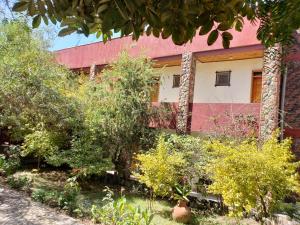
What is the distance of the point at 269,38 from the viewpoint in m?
2.83

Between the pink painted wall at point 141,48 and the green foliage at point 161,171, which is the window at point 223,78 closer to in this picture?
the pink painted wall at point 141,48

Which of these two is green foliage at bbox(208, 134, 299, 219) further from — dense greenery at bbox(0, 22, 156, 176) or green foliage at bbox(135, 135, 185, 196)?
dense greenery at bbox(0, 22, 156, 176)

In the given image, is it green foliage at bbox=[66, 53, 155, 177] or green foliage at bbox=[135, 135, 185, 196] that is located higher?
green foliage at bbox=[66, 53, 155, 177]

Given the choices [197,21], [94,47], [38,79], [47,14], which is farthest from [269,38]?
[94,47]

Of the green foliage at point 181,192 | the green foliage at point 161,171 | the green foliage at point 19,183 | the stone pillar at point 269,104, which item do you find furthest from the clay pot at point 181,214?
the green foliage at point 19,183

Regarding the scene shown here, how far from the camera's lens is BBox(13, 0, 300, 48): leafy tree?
190 cm

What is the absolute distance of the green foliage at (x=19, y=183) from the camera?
13515mm

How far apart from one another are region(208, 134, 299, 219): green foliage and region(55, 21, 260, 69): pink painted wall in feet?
11.7

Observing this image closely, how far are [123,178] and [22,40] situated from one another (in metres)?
7.89

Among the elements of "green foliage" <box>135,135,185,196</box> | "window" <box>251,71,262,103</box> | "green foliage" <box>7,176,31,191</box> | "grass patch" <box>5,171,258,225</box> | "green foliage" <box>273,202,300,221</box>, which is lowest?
"grass patch" <box>5,171,258,225</box>

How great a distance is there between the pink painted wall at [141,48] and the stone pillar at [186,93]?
0.47 metres

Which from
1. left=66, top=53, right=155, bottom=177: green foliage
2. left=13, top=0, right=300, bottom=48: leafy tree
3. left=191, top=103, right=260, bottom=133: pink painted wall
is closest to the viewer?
left=13, top=0, right=300, bottom=48: leafy tree

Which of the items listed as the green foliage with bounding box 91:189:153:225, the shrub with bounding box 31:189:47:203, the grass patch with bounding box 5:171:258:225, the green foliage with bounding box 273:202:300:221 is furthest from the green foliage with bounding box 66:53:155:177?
the green foliage with bounding box 273:202:300:221

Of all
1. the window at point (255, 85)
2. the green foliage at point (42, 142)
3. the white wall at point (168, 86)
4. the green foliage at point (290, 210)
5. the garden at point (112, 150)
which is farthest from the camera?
the white wall at point (168, 86)
